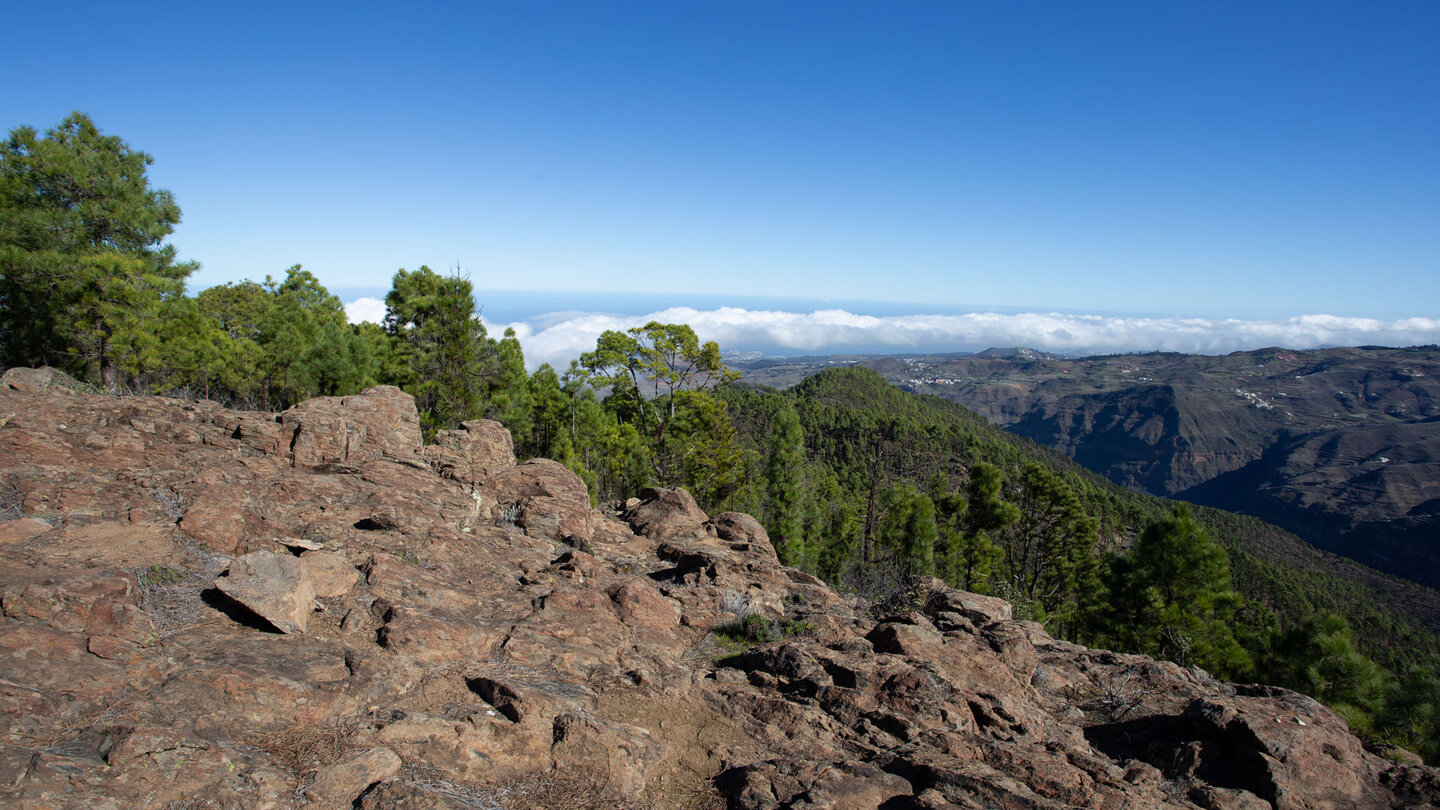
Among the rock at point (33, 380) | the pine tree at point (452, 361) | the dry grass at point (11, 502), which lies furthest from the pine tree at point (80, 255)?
the dry grass at point (11, 502)

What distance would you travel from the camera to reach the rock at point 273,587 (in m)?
8.63

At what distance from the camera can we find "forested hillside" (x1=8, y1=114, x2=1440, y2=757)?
22.5 meters

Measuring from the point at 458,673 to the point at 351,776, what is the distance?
2456 mm

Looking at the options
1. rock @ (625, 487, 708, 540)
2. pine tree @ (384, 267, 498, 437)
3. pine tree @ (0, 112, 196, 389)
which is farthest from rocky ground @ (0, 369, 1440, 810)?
pine tree @ (384, 267, 498, 437)

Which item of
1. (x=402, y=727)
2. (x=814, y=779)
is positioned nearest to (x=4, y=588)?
(x=402, y=727)

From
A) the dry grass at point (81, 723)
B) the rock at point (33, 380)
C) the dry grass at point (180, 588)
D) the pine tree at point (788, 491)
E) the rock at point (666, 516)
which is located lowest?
the pine tree at point (788, 491)

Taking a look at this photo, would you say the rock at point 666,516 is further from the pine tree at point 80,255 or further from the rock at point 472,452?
the pine tree at point 80,255

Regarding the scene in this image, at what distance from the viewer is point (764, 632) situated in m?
12.9

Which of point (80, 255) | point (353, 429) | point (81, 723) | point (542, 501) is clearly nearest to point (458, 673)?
point (81, 723)

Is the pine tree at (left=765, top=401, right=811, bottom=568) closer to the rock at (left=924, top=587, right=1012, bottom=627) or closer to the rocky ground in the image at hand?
the rock at (left=924, top=587, right=1012, bottom=627)

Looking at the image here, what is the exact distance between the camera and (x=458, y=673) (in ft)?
29.7

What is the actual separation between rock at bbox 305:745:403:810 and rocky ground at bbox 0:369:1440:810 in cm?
3

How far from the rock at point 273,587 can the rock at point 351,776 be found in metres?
2.96

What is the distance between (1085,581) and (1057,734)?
35.7 metres
